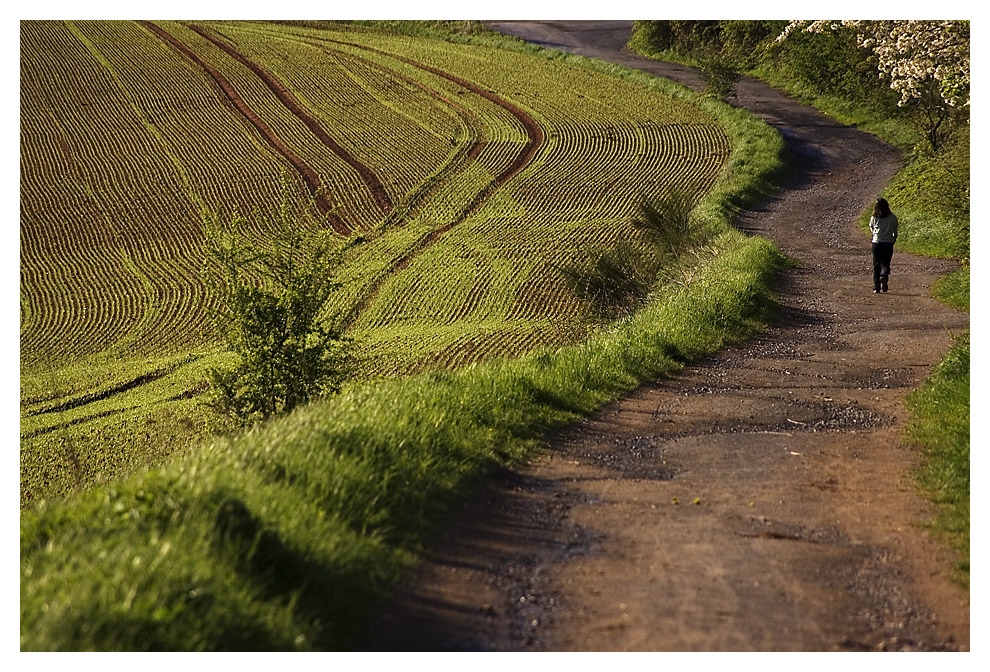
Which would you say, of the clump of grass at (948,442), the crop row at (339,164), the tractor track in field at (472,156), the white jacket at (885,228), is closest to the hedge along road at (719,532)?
the clump of grass at (948,442)

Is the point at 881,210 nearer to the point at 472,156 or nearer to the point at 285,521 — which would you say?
the point at 285,521

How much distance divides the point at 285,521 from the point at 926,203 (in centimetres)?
2400

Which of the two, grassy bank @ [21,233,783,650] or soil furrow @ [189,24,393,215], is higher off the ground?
grassy bank @ [21,233,783,650]

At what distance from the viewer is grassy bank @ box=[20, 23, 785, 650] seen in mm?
4629

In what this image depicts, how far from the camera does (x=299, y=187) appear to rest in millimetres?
45344

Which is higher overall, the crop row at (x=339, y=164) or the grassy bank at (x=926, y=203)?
the grassy bank at (x=926, y=203)

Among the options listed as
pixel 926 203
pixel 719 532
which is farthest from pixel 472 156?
pixel 719 532

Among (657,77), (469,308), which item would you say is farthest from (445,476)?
(657,77)

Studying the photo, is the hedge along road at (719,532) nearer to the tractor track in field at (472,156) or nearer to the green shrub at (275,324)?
the green shrub at (275,324)

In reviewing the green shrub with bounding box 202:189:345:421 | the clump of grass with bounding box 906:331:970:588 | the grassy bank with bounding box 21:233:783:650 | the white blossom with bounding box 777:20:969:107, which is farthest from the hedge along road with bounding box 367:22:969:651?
the green shrub with bounding box 202:189:345:421

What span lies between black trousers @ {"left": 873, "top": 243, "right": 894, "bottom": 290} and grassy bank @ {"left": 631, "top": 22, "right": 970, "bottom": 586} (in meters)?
0.85

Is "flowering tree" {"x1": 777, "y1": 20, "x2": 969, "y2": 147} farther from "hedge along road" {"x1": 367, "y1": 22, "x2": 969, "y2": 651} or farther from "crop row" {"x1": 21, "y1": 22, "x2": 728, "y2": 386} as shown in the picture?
"crop row" {"x1": 21, "y1": 22, "x2": 728, "y2": 386}

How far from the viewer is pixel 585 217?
1537 inches

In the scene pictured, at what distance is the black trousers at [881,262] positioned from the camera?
1664 cm
